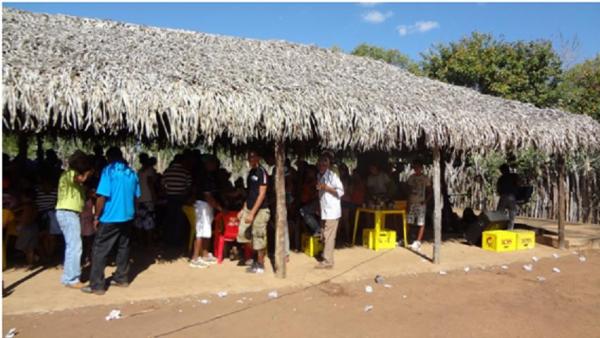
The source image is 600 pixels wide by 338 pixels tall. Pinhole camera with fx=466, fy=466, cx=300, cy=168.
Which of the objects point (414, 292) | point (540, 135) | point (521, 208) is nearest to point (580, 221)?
point (521, 208)

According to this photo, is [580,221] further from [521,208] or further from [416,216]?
[416,216]

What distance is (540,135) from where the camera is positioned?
27.7 ft

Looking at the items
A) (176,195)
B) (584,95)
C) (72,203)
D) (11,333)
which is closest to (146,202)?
(176,195)

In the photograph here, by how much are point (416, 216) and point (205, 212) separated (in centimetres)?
401

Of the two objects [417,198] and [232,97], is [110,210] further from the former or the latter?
[417,198]

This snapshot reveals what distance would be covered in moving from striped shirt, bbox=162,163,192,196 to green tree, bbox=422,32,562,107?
14821 mm

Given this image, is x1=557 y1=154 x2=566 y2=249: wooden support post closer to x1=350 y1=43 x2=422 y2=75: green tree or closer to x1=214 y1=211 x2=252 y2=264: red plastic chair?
x1=214 y1=211 x2=252 y2=264: red plastic chair

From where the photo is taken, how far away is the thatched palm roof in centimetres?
521

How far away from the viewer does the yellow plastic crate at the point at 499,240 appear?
28.7 feet

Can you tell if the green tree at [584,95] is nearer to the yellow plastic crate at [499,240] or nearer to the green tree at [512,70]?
the green tree at [512,70]

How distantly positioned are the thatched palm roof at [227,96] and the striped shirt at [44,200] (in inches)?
43.9

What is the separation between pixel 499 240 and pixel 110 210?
689 centimetres

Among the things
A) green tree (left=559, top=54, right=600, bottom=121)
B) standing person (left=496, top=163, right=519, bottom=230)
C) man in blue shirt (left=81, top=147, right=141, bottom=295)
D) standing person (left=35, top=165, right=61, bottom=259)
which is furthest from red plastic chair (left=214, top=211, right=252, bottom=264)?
green tree (left=559, top=54, right=600, bottom=121)

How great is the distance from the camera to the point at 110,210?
5.30 meters
